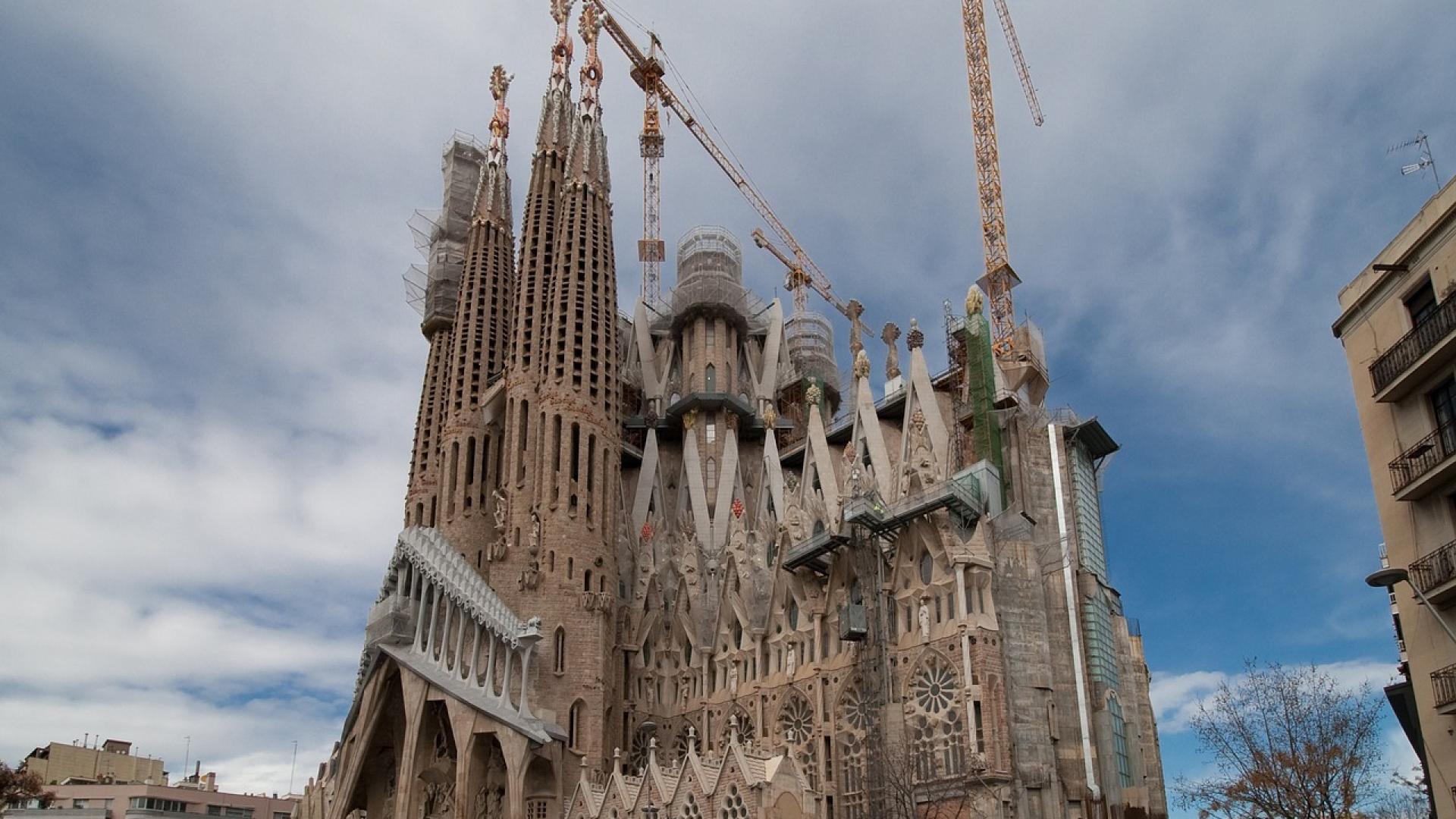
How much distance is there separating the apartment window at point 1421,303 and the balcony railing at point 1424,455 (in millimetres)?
2148

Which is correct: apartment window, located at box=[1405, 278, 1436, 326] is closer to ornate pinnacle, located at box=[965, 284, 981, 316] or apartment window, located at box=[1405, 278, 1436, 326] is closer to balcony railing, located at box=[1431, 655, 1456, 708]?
balcony railing, located at box=[1431, 655, 1456, 708]

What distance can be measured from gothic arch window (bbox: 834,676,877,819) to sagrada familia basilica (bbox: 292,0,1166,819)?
0.35ft

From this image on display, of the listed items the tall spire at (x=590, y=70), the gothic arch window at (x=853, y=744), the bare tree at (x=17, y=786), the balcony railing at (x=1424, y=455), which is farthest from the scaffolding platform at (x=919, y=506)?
the bare tree at (x=17, y=786)

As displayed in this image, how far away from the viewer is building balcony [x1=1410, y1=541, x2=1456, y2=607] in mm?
19359

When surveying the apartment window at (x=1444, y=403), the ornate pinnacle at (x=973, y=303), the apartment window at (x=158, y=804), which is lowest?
the apartment window at (x=158, y=804)

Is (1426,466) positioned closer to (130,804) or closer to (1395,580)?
(1395,580)

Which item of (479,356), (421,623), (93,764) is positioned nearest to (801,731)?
(421,623)

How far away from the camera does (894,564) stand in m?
42.0

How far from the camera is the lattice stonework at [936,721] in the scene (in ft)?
122

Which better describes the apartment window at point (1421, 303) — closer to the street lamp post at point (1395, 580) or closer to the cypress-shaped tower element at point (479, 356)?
the street lamp post at point (1395, 580)

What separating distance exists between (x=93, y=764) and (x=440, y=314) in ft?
133

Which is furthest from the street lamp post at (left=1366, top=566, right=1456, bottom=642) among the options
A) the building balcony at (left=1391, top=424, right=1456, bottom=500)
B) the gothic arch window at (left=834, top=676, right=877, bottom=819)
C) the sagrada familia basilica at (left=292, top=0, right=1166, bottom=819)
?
the gothic arch window at (left=834, top=676, right=877, bottom=819)

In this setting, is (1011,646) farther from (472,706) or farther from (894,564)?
(472,706)

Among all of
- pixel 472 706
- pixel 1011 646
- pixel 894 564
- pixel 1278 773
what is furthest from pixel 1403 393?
pixel 472 706
